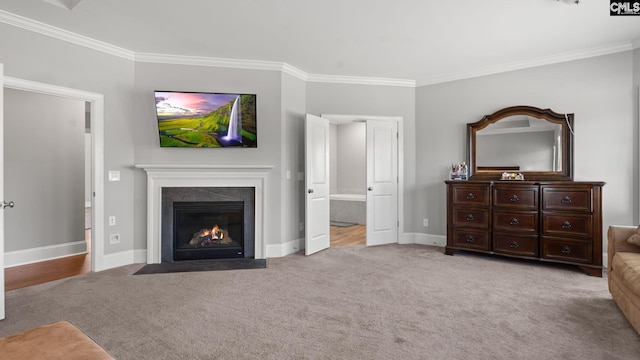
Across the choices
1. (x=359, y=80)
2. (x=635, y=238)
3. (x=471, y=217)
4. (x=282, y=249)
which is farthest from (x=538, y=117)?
(x=282, y=249)

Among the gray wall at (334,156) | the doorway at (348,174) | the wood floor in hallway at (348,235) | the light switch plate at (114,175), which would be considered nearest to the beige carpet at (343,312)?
the light switch plate at (114,175)

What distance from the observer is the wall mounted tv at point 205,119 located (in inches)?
162

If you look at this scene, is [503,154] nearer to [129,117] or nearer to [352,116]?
[352,116]

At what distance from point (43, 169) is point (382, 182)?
4.57 meters

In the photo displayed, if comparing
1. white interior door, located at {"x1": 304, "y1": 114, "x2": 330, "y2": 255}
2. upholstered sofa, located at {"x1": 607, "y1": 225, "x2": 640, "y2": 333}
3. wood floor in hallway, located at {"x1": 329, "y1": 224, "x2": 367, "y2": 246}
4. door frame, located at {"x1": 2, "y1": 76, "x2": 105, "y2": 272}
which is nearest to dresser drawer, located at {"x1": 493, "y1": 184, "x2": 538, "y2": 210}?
upholstered sofa, located at {"x1": 607, "y1": 225, "x2": 640, "y2": 333}

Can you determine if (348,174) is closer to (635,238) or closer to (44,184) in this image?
(44,184)

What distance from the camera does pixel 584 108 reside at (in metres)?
4.16

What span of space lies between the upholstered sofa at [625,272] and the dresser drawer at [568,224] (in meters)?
0.93

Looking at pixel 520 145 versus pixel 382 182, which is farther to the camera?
pixel 382 182

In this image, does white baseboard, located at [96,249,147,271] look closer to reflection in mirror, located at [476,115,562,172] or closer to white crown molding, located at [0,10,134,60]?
white crown molding, located at [0,10,134,60]

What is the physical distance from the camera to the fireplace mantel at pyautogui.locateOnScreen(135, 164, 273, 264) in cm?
Answer: 417

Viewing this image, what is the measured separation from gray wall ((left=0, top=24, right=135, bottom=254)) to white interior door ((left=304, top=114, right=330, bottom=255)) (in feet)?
7.03

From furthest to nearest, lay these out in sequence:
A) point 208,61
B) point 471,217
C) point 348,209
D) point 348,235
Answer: point 348,209
point 348,235
point 471,217
point 208,61

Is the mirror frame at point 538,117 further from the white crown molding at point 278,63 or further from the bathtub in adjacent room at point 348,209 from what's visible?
the bathtub in adjacent room at point 348,209
